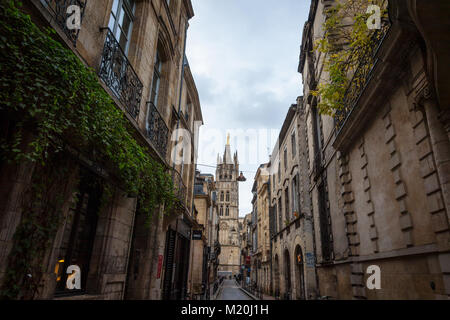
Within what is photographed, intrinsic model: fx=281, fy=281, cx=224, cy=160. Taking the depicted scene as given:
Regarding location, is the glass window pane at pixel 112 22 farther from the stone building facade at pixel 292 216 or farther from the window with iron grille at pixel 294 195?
the window with iron grille at pixel 294 195

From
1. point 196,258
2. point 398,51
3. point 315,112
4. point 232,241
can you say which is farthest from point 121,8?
point 232,241

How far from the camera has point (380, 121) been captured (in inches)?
281

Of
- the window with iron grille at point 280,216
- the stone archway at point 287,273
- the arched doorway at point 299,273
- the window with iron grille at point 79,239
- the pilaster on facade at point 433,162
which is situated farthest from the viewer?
the window with iron grille at point 280,216

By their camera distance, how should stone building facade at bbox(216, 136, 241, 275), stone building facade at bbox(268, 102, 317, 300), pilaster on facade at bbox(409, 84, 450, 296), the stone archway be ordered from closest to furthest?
pilaster on facade at bbox(409, 84, 450, 296)
stone building facade at bbox(268, 102, 317, 300)
the stone archway
stone building facade at bbox(216, 136, 241, 275)

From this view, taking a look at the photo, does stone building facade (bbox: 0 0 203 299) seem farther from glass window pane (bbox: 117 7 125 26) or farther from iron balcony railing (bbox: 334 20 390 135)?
iron balcony railing (bbox: 334 20 390 135)

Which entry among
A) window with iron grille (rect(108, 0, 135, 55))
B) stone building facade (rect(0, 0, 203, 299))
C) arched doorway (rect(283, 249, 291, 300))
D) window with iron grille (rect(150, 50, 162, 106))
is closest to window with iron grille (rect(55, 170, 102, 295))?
stone building facade (rect(0, 0, 203, 299))

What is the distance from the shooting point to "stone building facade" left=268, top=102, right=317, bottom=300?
1588cm

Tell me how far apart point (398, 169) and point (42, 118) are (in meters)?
6.54

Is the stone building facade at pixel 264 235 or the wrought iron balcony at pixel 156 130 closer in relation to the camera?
the wrought iron balcony at pixel 156 130

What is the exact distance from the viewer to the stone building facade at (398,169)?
14.7 ft

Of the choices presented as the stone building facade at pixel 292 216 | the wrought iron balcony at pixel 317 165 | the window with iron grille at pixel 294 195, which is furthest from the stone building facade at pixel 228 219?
the wrought iron balcony at pixel 317 165

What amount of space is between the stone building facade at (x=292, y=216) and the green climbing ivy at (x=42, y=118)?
439 inches

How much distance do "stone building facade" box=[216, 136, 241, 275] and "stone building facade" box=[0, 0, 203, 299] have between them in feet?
268

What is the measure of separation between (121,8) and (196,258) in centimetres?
2075
